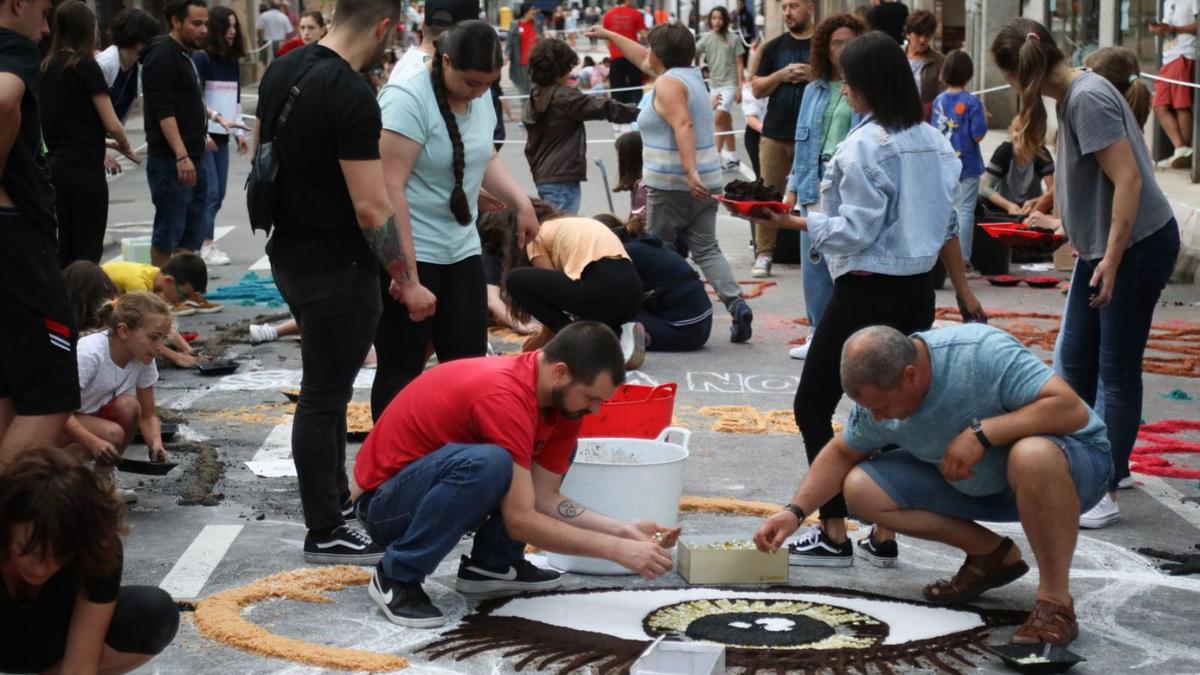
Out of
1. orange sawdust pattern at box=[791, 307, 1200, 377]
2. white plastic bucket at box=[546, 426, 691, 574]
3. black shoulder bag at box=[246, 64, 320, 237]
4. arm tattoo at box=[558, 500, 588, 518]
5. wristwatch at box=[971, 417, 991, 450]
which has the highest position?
black shoulder bag at box=[246, 64, 320, 237]

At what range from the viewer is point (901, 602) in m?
4.77

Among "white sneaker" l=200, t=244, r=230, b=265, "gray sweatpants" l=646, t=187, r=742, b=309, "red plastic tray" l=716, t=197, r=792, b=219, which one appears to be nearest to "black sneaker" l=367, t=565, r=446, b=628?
"red plastic tray" l=716, t=197, r=792, b=219

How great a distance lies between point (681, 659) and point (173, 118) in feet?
22.3

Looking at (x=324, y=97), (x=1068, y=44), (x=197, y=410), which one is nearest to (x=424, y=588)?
(x=324, y=97)

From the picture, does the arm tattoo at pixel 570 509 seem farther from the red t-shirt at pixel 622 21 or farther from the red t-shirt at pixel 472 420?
the red t-shirt at pixel 622 21

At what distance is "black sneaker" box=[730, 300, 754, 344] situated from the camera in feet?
30.0

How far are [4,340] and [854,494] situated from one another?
2.39 meters

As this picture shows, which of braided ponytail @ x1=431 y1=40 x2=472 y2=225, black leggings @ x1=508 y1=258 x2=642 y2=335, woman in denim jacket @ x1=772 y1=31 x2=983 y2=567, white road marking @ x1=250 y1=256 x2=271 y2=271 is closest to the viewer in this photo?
woman in denim jacket @ x1=772 y1=31 x2=983 y2=567

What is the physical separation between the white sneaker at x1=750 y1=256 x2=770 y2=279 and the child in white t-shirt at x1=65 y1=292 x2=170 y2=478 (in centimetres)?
620

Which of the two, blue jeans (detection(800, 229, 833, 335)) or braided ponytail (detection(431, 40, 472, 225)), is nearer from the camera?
braided ponytail (detection(431, 40, 472, 225))

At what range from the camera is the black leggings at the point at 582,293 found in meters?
7.84

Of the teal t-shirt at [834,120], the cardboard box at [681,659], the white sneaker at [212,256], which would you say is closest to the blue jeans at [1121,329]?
the cardboard box at [681,659]

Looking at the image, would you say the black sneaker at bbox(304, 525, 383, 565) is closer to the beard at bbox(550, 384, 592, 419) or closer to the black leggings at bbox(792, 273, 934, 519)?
the beard at bbox(550, 384, 592, 419)

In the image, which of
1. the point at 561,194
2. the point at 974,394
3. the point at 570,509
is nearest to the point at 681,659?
the point at 570,509
